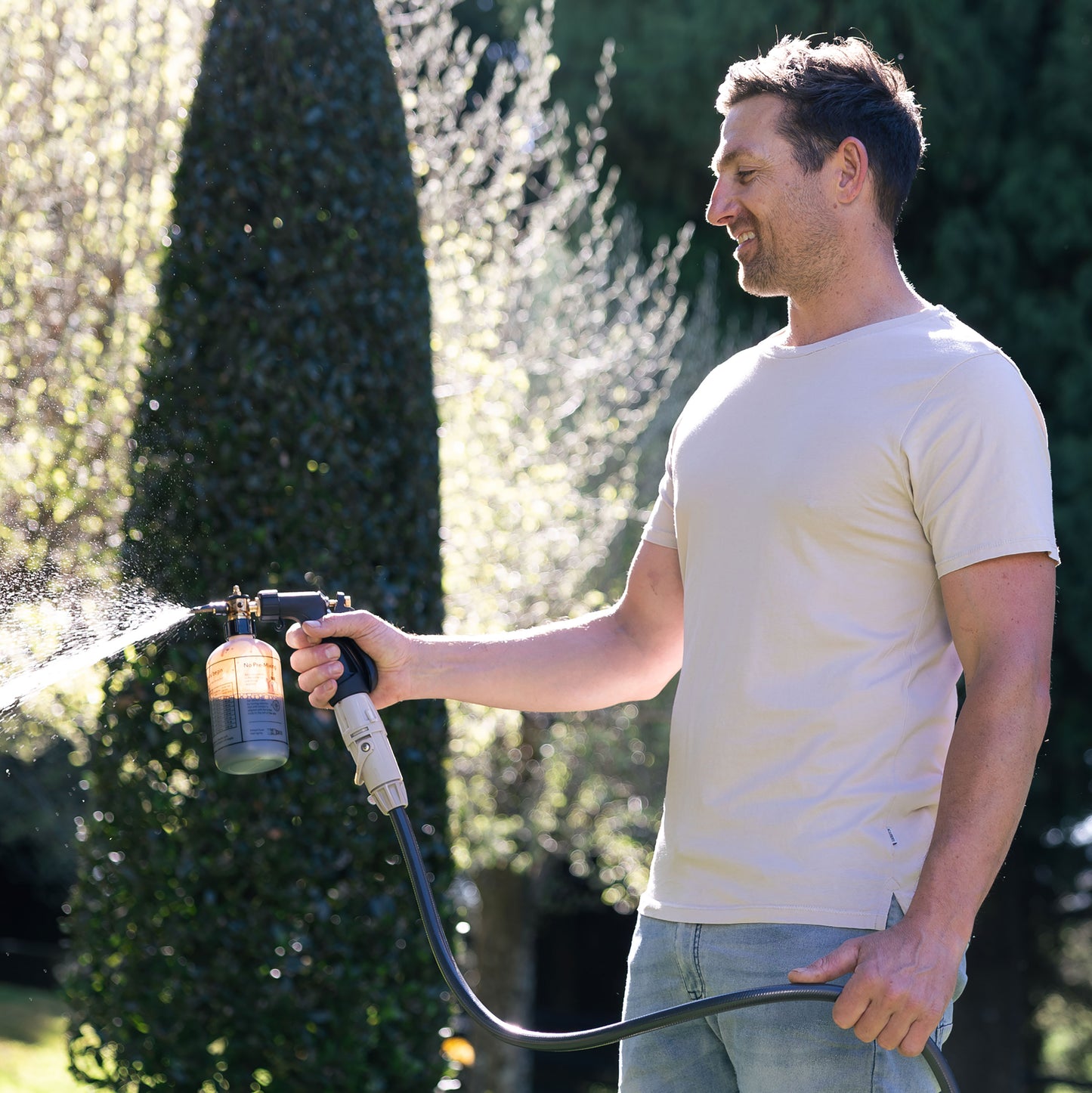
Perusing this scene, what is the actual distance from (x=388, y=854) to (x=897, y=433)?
2.41 metres

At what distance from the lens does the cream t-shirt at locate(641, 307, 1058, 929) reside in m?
1.63

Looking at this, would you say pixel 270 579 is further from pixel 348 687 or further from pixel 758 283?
pixel 758 283

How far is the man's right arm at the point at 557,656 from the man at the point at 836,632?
0.05m

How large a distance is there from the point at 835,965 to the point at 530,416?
6422 millimetres

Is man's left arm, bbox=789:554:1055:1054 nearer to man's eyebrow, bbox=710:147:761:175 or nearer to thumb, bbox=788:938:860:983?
thumb, bbox=788:938:860:983

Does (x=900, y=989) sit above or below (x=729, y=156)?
below

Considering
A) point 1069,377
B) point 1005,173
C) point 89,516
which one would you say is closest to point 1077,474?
point 1069,377

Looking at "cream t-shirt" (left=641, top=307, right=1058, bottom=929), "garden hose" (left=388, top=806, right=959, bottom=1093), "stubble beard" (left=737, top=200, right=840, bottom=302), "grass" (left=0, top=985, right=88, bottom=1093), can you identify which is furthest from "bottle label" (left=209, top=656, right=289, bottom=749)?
"grass" (left=0, top=985, right=88, bottom=1093)

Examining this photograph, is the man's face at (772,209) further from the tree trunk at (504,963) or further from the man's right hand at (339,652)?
the tree trunk at (504,963)

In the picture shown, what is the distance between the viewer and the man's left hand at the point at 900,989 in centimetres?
148

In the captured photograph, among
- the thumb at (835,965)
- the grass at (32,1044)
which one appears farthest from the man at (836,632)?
the grass at (32,1044)

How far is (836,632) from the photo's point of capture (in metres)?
1.70

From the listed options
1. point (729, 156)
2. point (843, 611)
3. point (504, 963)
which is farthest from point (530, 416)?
point (843, 611)

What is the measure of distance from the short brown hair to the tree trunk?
7476 millimetres
